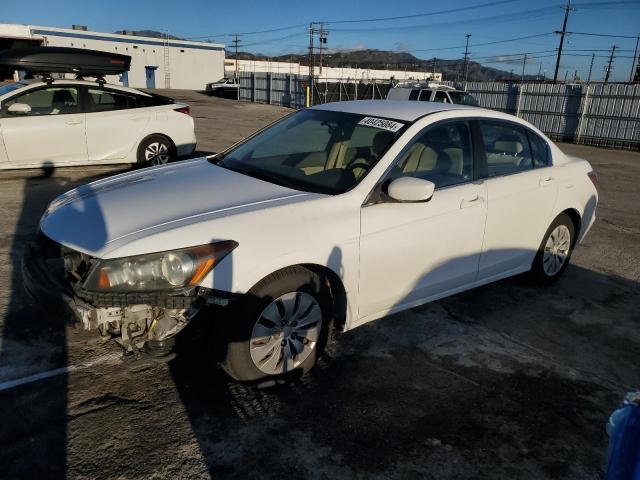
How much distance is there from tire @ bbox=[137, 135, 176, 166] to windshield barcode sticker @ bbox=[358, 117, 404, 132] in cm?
589

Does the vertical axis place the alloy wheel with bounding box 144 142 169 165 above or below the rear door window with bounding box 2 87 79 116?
below

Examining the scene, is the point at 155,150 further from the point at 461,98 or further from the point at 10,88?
the point at 461,98

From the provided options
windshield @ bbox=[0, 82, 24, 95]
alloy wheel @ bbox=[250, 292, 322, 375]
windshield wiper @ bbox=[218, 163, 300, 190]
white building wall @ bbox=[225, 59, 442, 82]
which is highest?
white building wall @ bbox=[225, 59, 442, 82]

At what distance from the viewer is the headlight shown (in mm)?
2564

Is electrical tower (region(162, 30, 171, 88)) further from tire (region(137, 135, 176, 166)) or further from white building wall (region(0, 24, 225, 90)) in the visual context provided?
tire (region(137, 135, 176, 166))

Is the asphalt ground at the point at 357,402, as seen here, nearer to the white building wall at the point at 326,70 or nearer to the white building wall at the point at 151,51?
the white building wall at the point at 151,51

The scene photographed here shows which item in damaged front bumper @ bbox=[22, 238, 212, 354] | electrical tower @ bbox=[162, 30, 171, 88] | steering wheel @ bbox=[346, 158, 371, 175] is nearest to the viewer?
damaged front bumper @ bbox=[22, 238, 212, 354]

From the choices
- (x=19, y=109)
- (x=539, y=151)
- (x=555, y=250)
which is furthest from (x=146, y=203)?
(x=19, y=109)

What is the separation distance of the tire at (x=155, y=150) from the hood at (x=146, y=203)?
5509mm

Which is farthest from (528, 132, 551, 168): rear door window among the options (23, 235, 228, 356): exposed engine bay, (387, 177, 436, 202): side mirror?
(23, 235, 228, 356): exposed engine bay

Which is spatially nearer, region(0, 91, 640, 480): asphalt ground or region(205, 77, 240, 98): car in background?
region(0, 91, 640, 480): asphalt ground

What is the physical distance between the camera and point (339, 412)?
9.45ft

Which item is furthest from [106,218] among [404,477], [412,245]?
[404,477]

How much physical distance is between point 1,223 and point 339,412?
5.07m
